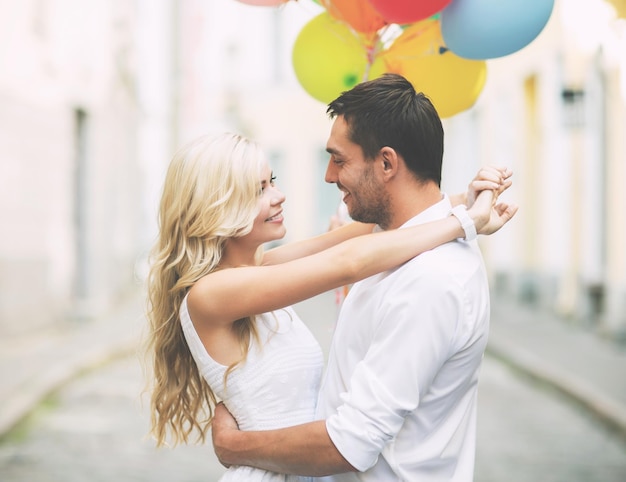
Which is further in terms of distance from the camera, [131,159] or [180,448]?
[131,159]

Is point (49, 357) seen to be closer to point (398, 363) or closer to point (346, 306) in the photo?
point (346, 306)

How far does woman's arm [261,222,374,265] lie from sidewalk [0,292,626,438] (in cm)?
448

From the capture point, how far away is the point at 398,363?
1.99m

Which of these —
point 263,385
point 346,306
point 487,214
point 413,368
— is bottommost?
point 263,385

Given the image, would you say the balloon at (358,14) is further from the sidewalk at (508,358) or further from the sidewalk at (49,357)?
Answer: the sidewalk at (508,358)

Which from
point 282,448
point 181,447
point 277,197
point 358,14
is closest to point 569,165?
point 181,447

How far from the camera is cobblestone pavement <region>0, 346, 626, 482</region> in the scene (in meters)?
5.65

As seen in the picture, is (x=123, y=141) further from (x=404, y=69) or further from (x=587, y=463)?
(x=404, y=69)

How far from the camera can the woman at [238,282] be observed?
7.41 ft

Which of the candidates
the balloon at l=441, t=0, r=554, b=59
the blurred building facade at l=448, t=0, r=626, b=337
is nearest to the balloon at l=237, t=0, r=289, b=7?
the balloon at l=441, t=0, r=554, b=59

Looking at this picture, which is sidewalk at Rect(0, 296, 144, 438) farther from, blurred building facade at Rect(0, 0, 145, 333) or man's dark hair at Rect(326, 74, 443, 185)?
man's dark hair at Rect(326, 74, 443, 185)

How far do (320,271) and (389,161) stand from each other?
0.34m

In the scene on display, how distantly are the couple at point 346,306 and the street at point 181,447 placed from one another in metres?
2.71

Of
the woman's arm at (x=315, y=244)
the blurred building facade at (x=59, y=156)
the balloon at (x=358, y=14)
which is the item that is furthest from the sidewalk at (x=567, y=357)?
the blurred building facade at (x=59, y=156)
